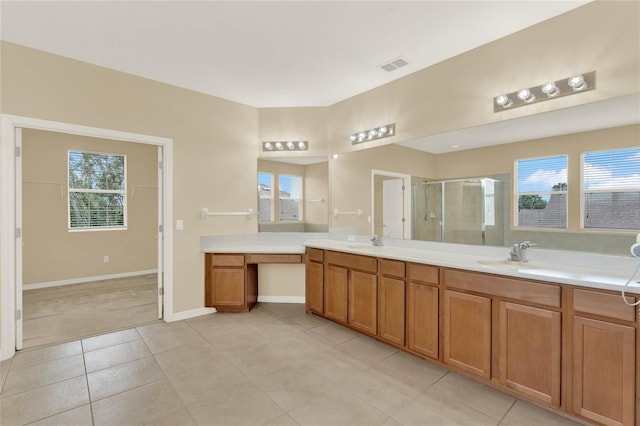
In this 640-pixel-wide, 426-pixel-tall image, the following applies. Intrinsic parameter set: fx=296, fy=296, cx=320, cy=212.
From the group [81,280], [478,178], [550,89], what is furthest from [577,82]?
[81,280]

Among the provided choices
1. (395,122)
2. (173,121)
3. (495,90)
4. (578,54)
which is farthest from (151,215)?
(578,54)

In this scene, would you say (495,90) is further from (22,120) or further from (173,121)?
(22,120)

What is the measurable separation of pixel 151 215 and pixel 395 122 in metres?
5.31

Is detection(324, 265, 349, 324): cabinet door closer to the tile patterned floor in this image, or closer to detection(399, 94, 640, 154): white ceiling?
the tile patterned floor

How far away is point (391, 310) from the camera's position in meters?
2.83

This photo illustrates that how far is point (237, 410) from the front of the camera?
1.97 metres

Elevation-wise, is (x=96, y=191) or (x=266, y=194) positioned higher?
(x=96, y=191)

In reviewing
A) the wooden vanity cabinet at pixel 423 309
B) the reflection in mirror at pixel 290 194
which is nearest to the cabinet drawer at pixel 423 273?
the wooden vanity cabinet at pixel 423 309

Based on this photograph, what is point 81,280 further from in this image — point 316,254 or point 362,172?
point 362,172

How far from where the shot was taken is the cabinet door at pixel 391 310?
108 inches

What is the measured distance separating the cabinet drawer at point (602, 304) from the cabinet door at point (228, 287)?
3.25 meters

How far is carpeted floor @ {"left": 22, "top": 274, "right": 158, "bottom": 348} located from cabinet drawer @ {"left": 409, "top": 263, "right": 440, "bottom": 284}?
3096mm

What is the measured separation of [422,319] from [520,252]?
962 mm

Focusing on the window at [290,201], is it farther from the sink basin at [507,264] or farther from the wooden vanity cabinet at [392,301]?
the sink basin at [507,264]
